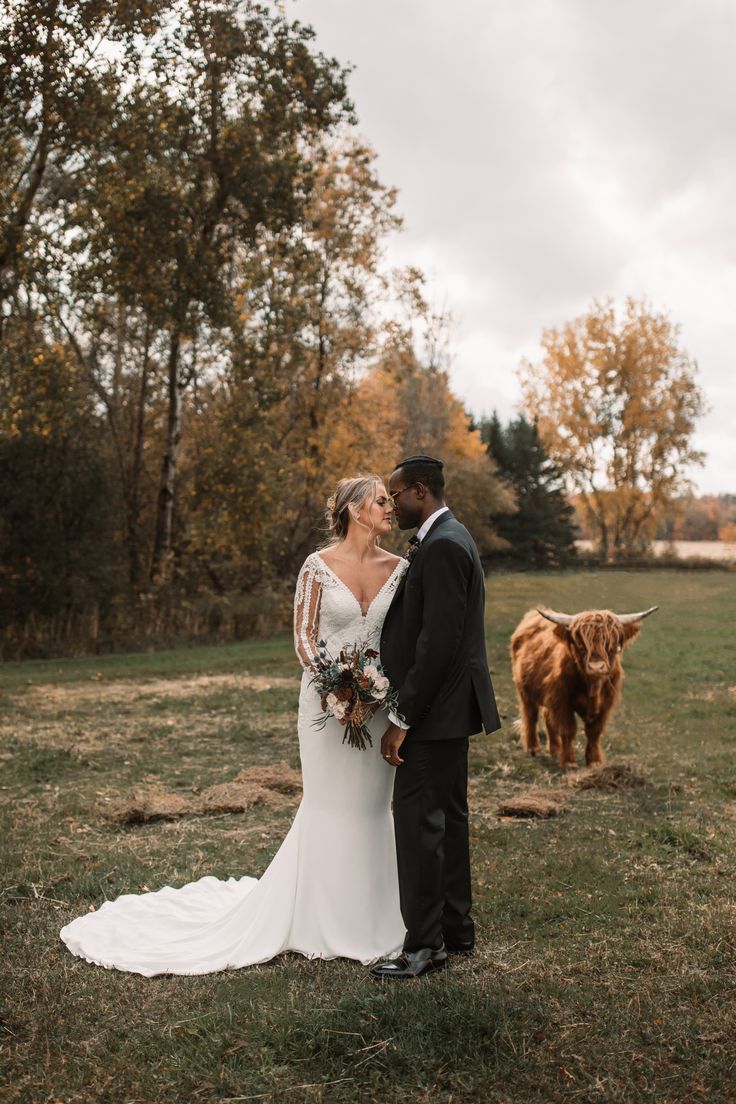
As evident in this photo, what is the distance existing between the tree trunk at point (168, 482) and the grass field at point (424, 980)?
37.5 ft

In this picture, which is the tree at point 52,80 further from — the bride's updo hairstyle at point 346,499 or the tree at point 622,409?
the tree at point 622,409

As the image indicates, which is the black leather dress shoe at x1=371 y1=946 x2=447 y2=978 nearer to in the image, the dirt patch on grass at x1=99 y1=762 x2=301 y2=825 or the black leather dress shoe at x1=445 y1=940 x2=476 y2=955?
the black leather dress shoe at x1=445 y1=940 x2=476 y2=955

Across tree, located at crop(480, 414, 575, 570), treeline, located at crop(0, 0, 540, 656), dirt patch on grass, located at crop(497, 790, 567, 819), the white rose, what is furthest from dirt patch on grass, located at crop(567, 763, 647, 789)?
tree, located at crop(480, 414, 575, 570)

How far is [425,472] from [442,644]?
91 cm

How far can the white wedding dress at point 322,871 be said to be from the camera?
5016mm

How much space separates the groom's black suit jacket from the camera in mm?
4672

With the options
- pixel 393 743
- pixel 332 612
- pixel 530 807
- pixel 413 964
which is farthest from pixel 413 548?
pixel 530 807

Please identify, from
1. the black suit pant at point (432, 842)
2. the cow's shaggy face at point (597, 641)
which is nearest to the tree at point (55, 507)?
the cow's shaggy face at point (597, 641)

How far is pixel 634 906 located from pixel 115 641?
1768 centimetres

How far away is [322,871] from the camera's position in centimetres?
509

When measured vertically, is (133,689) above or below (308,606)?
below

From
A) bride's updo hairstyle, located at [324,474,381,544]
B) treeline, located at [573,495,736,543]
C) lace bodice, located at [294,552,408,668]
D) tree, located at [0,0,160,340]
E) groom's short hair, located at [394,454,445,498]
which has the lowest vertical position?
lace bodice, located at [294,552,408,668]

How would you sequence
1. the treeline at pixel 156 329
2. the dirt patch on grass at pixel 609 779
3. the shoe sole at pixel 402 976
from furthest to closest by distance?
the treeline at pixel 156 329 → the dirt patch on grass at pixel 609 779 → the shoe sole at pixel 402 976

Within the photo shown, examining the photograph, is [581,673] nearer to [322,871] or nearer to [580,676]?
[580,676]
